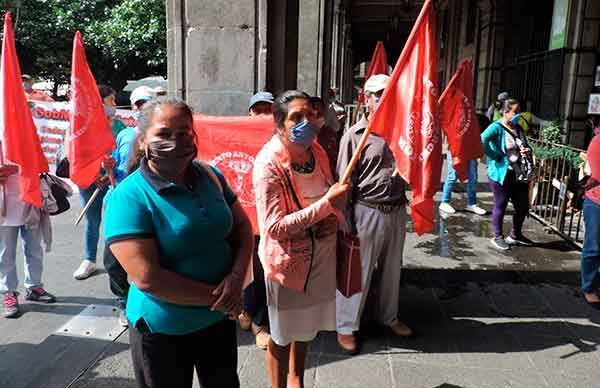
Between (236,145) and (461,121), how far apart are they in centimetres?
260

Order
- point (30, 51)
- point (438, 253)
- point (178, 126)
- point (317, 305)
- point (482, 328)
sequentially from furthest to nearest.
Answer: point (30, 51) < point (438, 253) < point (482, 328) < point (317, 305) < point (178, 126)

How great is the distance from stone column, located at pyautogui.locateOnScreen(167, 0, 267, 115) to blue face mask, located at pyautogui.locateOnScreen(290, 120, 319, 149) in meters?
1.77

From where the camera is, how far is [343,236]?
2939 mm

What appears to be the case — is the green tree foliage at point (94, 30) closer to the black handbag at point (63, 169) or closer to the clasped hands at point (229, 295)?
the black handbag at point (63, 169)

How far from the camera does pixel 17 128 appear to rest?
3.98 m

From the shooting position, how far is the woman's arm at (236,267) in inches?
80.5

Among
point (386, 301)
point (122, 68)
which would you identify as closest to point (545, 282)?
point (386, 301)

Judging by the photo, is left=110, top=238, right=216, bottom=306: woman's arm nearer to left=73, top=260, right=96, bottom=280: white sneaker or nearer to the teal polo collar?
the teal polo collar

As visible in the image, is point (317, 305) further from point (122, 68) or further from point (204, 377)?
point (122, 68)

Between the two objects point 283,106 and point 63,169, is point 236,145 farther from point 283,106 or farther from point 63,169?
point 63,169

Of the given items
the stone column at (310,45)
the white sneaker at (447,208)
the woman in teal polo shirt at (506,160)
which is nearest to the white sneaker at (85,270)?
the woman in teal polo shirt at (506,160)

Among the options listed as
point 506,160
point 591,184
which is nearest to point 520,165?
point 506,160

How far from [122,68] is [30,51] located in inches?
152

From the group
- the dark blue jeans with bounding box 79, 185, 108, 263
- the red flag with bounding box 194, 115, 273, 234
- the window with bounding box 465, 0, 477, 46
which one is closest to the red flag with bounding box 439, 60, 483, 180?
the red flag with bounding box 194, 115, 273, 234
